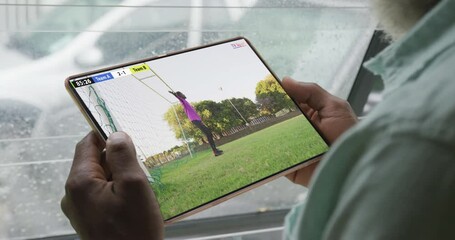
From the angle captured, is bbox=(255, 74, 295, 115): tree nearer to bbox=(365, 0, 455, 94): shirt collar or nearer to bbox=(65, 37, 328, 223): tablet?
bbox=(65, 37, 328, 223): tablet

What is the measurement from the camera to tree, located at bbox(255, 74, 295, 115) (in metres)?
1.06

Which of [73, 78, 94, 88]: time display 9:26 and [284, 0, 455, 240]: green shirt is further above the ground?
[73, 78, 94, 88]: time display 9:26

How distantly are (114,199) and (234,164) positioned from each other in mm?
260

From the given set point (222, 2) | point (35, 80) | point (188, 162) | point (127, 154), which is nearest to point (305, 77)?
point (222, 2)

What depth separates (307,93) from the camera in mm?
1097

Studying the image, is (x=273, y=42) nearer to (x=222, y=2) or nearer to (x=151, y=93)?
(x=222, y=2)

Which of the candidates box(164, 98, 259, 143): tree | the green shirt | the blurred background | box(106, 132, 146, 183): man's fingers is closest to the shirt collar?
the green shirt

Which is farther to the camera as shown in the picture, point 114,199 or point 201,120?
point 201,120

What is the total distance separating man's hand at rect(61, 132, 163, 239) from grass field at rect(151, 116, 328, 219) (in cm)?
11

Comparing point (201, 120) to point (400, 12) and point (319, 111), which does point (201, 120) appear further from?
point (400, 12)

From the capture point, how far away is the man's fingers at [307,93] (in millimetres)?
1092

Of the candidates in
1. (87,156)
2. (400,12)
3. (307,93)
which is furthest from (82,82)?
(400,12)

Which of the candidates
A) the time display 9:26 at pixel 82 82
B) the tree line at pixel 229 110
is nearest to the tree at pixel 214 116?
the tree line at pixel 229 110

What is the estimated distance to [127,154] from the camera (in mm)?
783
